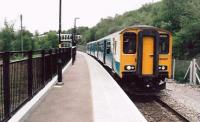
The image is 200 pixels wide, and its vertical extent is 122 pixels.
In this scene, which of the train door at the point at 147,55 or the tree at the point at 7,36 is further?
the tree at the point at 7,36

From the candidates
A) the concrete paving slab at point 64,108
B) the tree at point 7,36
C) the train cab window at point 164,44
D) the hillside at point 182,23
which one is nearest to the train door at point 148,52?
the train cab window at point 164,44

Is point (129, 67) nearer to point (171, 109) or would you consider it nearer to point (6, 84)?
point (171, 109)

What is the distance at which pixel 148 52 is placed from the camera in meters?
15.5

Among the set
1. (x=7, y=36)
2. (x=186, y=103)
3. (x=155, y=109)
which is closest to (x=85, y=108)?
(x=155, y=109)

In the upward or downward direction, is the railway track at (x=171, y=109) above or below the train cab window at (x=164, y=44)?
below

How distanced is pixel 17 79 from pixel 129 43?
851cm

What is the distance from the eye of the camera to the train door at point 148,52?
1531 centimetres

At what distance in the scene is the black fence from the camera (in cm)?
652

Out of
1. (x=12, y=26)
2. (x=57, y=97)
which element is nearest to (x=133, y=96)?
(x=57, y=97)

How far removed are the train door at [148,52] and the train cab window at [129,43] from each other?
0.46m

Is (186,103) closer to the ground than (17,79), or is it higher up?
closer to the ground

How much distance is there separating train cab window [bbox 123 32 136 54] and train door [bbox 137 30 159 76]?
1.50 feet

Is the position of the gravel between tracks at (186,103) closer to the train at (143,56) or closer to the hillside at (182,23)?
the train at (143,56)

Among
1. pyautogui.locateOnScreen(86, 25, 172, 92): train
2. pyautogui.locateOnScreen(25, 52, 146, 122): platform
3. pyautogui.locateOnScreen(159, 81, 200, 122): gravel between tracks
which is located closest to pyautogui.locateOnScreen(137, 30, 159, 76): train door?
pyautogui.locateOnScreen(86, 25, 172, 92): train
